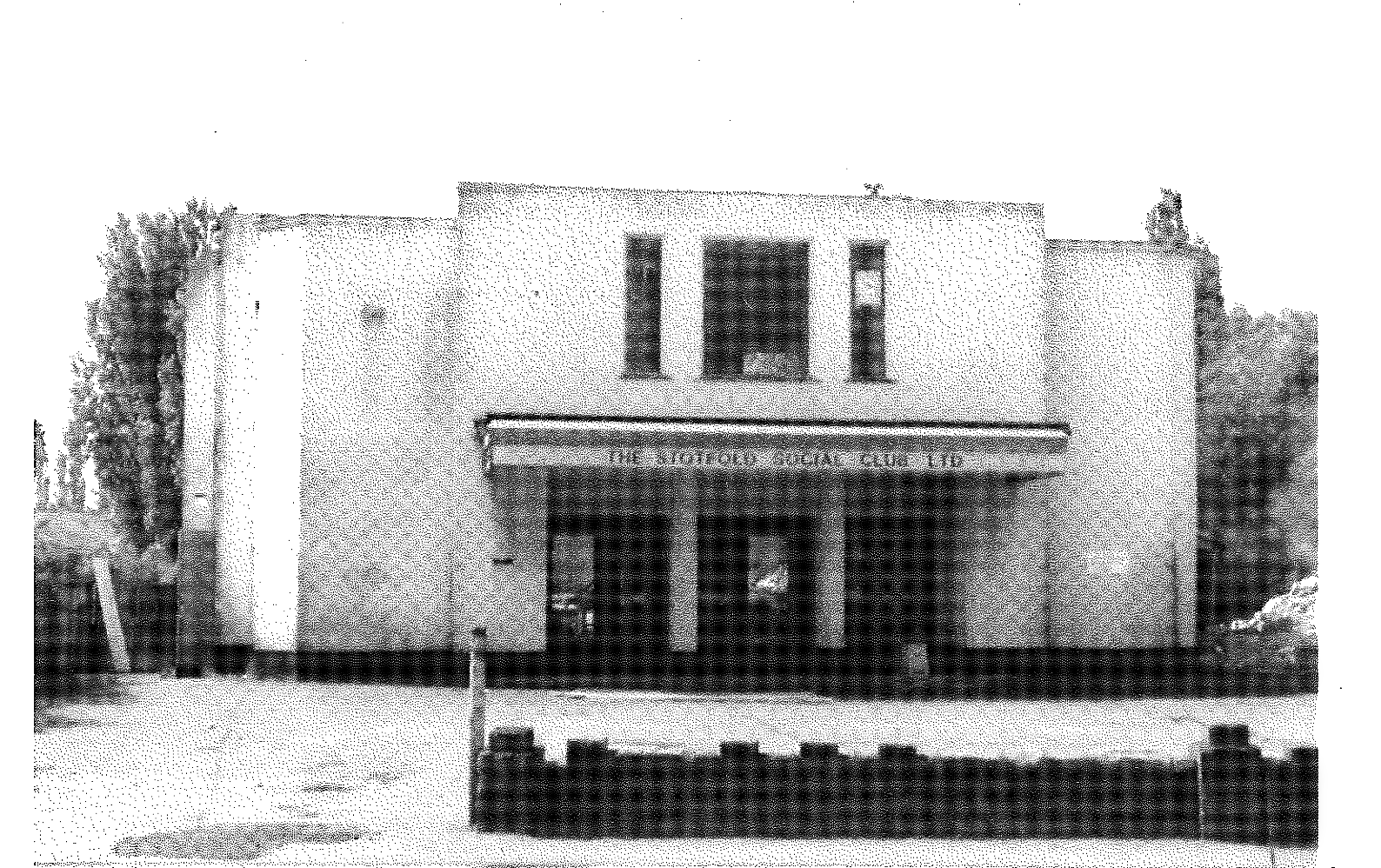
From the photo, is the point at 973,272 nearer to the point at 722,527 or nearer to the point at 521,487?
the point at 722,527

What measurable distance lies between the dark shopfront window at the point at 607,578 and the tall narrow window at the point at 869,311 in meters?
2.95

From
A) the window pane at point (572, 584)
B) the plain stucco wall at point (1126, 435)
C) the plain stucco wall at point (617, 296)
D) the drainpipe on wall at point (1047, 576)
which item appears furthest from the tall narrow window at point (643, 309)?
the drainpipe on wall at point (1047, 576)

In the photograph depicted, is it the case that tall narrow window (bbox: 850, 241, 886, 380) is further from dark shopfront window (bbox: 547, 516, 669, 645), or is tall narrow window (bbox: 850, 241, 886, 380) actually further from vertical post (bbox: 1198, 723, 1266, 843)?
vertical post (bbox: 1198, 723, 1266, 843)

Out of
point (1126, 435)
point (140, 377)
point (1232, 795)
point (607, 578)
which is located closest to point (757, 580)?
point (607, 578)

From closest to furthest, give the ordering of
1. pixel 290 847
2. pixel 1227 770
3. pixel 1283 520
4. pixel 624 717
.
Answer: pixel 290 847 → pixel 1227 770 → pixel 624 717 → pixel 1283 520

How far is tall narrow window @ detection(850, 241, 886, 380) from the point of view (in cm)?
2025

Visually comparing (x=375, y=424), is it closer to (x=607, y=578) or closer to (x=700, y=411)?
(x=607, y=578)

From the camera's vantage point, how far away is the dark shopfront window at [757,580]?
20.4 meters

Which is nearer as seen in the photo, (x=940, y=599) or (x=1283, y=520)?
(x=940, y=599)

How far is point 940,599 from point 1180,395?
12.2 ft

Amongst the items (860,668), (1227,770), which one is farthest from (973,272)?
(1227,770)

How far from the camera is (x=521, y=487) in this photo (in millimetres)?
20109

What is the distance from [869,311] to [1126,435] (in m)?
3.40

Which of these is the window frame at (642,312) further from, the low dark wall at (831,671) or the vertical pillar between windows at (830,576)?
the low dark wall at (831,671)
